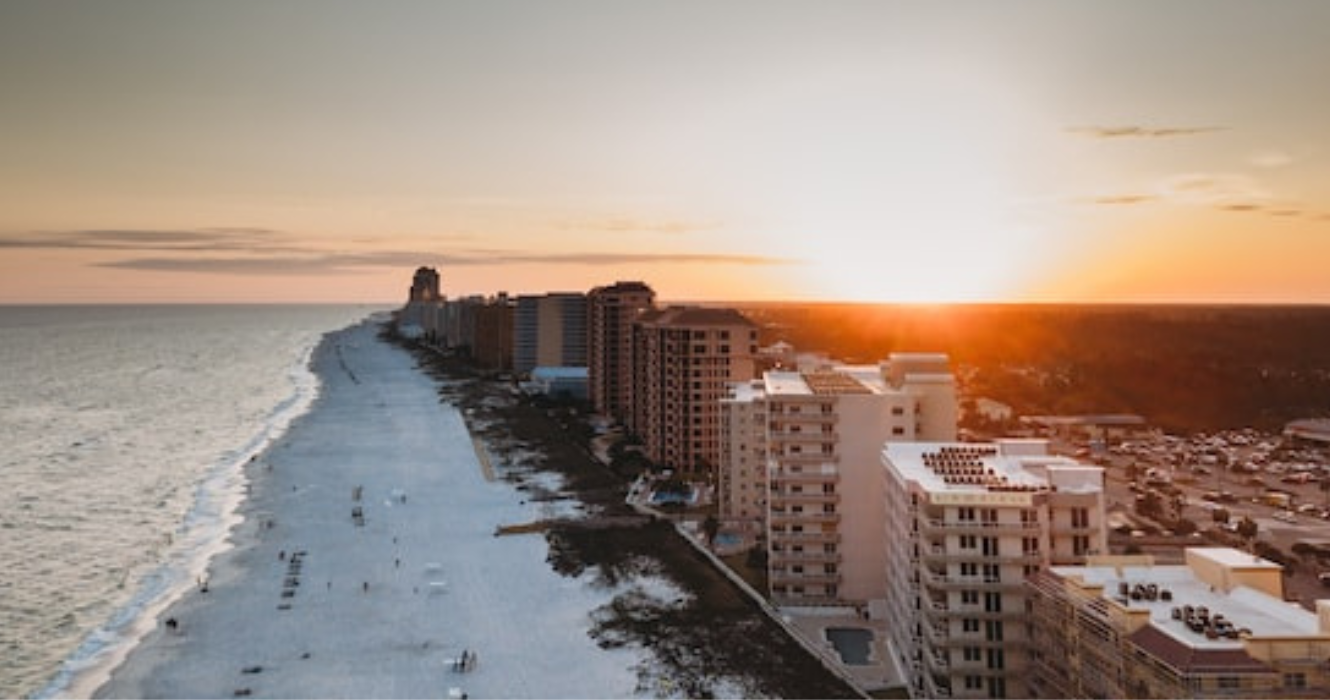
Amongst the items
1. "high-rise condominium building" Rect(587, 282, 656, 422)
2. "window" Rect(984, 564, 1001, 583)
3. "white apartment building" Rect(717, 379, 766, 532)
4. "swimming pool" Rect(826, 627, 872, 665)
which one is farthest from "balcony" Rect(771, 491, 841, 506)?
"high-rise condominium building" Rect(587, 282, 656, 422)

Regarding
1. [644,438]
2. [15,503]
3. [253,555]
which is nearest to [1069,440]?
[644,438]

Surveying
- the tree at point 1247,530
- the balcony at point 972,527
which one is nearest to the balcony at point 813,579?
the balcony at point 972,527

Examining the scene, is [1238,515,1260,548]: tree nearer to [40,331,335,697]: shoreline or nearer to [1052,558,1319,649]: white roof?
[1052,558,1319,649]: white roof

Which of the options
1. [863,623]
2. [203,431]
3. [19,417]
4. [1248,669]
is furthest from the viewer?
[19,417]

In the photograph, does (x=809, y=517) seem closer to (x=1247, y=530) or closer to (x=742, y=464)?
(x=742, y=464)

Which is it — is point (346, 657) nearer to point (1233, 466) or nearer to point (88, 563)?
point (88, 563)

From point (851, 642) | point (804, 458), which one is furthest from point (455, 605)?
point (851, 642)
